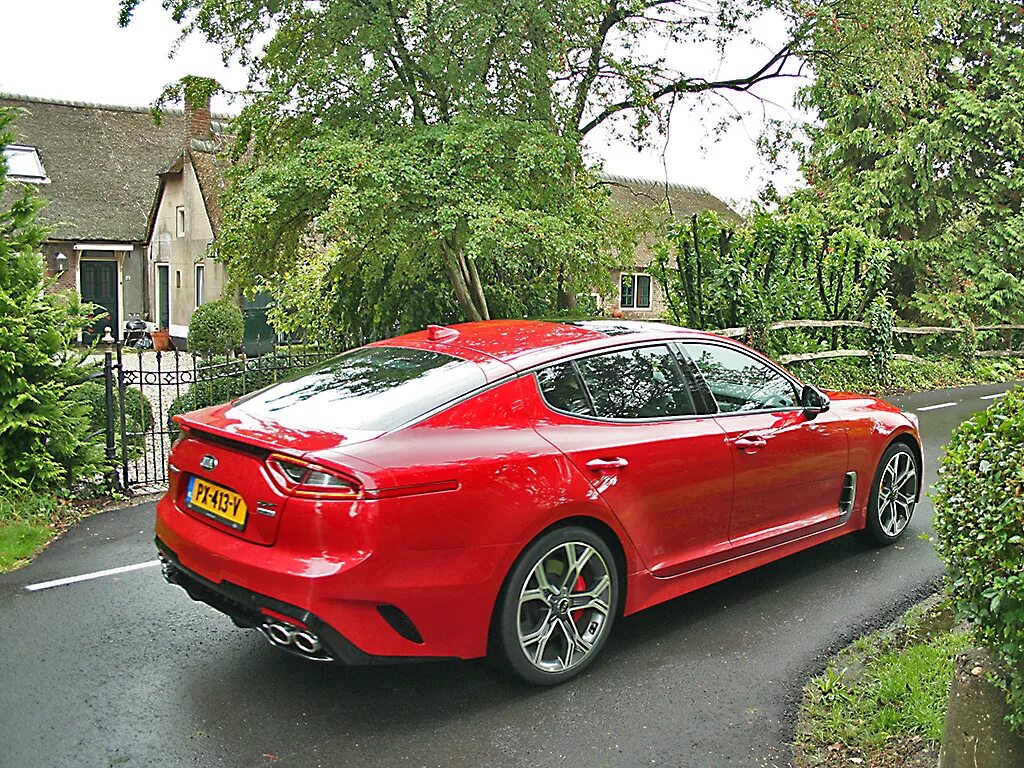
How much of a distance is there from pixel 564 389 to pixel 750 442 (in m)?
1.24

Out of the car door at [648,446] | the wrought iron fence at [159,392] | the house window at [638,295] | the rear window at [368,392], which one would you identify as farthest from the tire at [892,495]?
the house window at [638,295]

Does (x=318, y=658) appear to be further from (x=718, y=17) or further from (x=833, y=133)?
(x=833, y=133)

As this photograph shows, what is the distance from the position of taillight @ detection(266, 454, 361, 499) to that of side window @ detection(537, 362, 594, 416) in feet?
3.79

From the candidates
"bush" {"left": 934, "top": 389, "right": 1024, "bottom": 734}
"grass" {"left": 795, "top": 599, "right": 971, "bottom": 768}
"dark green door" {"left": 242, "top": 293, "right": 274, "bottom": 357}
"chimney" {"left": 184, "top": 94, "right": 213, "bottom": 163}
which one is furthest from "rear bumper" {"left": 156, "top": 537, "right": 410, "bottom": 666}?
"chimney" {"left": 184, "top": 94, "right": 213, "bottom": 163}

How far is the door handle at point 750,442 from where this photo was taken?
5.06m

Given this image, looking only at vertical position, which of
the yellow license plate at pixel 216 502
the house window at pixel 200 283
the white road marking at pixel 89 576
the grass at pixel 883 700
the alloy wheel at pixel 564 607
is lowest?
the white road marking at pixel 89 576

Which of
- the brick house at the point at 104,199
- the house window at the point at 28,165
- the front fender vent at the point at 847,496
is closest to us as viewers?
the front fender vent at the point at 847,496

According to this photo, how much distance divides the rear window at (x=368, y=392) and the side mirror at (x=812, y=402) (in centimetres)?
233

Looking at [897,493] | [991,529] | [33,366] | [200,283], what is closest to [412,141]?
[33,366]

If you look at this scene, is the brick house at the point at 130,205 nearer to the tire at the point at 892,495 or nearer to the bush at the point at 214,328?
the bush at the point at 214,328

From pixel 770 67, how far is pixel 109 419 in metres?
12.5

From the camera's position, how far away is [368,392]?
437cm

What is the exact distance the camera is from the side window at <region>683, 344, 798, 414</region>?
5.26 m

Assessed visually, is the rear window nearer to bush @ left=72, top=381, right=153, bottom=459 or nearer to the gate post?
the gate post
